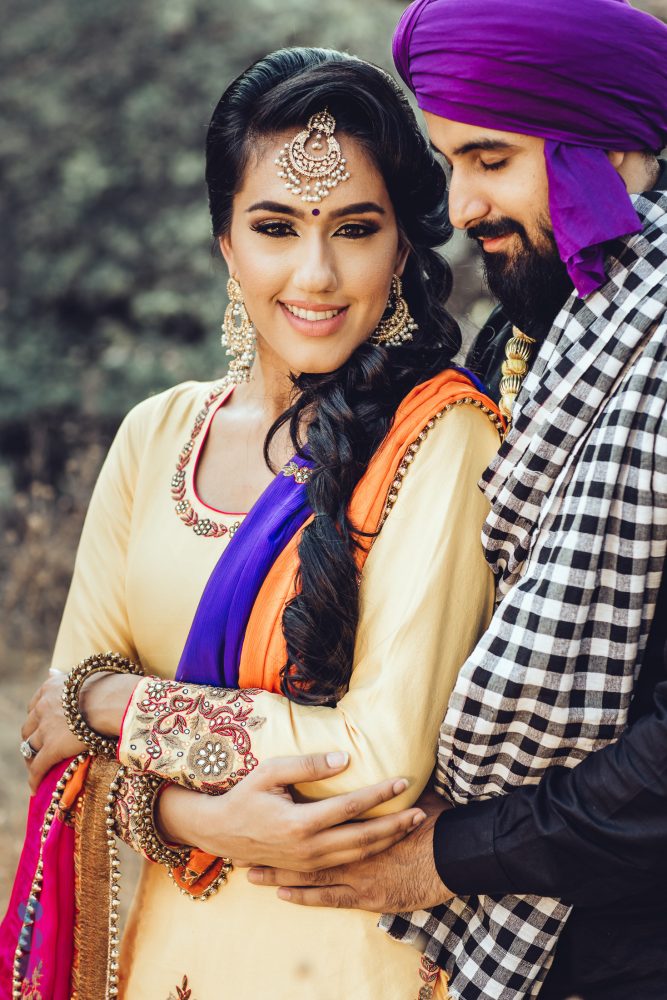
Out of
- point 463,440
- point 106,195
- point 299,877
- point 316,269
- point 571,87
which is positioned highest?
point 106,195

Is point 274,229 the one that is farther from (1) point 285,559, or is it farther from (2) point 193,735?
(2) point 193,735

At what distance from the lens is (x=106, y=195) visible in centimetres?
597

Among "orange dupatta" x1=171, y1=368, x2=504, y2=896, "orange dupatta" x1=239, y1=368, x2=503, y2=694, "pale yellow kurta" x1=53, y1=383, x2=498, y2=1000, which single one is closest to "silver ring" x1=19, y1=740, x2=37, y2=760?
"pale yellow kurta" x1=53, y1=383, x2=498, y2=1000

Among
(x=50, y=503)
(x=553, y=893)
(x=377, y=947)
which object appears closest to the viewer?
(x=553, y=893)

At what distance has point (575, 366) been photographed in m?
1.81

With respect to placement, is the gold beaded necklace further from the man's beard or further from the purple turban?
the purple turban

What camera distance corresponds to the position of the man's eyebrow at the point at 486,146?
76.7 inches

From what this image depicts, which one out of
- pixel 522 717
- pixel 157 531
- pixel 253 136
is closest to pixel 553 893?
pixel 522 717

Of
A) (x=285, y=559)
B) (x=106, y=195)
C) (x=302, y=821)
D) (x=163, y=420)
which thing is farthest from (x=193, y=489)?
(x=106, y=195)

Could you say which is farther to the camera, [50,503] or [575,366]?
[50,503]

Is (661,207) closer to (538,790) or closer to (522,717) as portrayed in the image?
(522,717)

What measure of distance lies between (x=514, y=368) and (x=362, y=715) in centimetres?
80

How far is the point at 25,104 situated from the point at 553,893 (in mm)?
5457

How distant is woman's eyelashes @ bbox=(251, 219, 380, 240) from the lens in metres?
2.15
